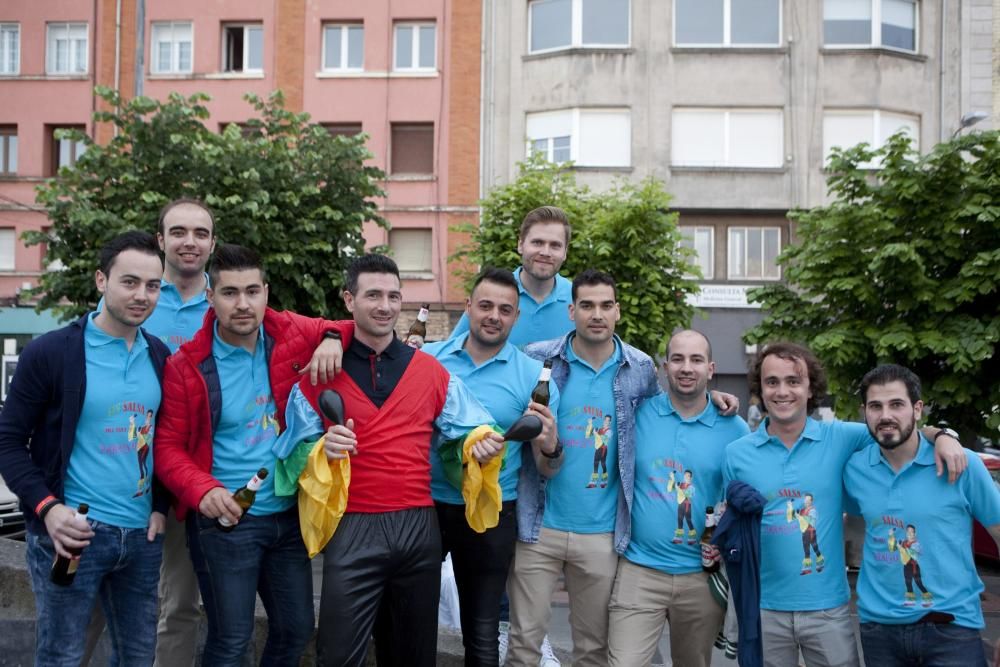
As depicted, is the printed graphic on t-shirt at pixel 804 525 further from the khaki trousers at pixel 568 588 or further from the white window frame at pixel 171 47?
the white window frame at pixel 171 47

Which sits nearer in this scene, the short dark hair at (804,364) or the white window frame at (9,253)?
the short dark hair at (804,364)

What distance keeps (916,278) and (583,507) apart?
7458mm

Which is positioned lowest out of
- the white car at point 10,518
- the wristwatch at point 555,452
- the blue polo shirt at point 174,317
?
the white car at point 10,518

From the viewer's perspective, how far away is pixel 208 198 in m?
15.9

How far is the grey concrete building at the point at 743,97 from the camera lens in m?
24.6

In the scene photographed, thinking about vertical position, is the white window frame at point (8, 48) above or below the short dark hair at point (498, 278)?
above

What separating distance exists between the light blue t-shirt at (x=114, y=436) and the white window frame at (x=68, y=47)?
86.0 ft

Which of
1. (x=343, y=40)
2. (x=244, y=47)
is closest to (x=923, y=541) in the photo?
(x=343, y=40)

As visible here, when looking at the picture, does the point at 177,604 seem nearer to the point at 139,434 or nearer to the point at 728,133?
the point at 139,434

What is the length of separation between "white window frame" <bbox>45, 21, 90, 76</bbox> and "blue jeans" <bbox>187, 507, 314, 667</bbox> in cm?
2651

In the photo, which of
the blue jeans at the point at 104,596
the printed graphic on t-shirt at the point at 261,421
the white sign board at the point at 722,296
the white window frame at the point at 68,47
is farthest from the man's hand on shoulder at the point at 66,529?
the white window frame at the point at 68,47

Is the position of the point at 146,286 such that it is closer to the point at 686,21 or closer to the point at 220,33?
the point at 686,21

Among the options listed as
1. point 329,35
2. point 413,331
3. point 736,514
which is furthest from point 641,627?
point 329,35

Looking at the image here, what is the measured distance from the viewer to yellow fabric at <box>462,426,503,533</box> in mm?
4395
